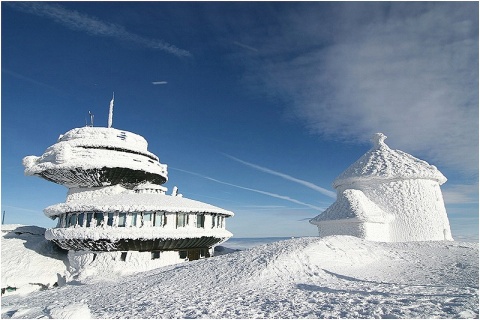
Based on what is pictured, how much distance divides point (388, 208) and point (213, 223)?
13983 millimetres

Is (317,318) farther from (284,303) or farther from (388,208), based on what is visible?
(388,208)

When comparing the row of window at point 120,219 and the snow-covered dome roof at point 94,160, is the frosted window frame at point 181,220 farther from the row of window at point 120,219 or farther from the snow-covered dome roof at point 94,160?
the snow-covered dome roof at point 94,160

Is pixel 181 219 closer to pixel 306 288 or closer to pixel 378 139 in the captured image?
pixel 306 288

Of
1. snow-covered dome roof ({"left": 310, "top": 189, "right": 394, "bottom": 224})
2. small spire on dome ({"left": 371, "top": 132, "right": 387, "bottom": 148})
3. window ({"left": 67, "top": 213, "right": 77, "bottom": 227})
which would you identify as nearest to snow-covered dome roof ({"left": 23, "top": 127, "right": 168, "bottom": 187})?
window ({"left": 67, "top": 213, "right": 77, "bottom": 227})

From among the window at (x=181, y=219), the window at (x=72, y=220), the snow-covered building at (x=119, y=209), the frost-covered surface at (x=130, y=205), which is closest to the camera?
the frost-covered surface at (x=130, y=205)

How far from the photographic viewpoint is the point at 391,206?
81.5 ft

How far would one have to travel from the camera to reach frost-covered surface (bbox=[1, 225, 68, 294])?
21.7 m

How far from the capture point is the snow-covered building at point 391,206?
77.6ft

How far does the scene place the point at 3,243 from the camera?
24891 millimetres

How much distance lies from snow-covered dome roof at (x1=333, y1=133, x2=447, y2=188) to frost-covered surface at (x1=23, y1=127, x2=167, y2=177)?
57.0 feet

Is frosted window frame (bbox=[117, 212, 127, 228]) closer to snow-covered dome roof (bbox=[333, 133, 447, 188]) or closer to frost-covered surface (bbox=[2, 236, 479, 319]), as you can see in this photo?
frost-covered surface (bbox=[2, 236, 479, 319])

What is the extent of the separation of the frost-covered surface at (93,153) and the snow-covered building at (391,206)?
52.5ft

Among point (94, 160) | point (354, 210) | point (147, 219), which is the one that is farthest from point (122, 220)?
point (354, 210)

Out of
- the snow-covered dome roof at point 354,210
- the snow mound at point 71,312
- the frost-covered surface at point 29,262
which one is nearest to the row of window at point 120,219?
the frost-covered surface at point 29,262
